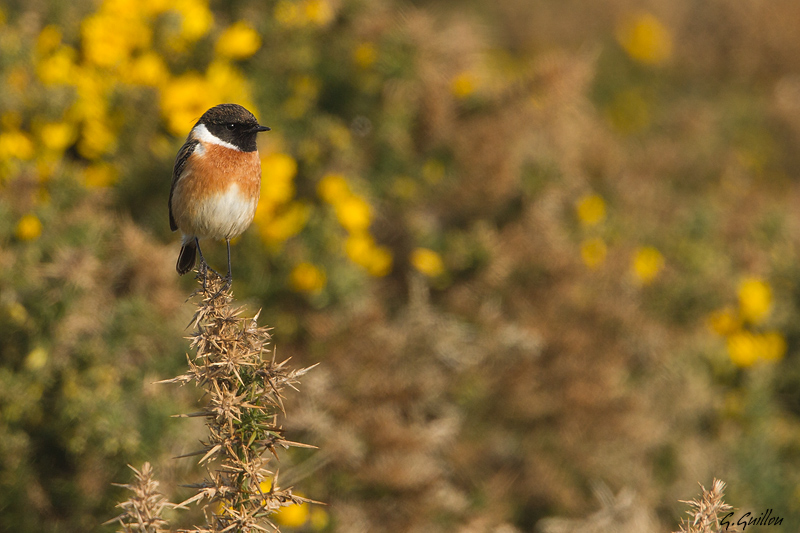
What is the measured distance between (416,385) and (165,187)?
2.20m

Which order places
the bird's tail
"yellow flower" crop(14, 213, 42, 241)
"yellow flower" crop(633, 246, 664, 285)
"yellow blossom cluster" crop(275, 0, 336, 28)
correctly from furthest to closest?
"yellow flower" crop(633, 246, 664, 285), "yellow blossom cluster" crop(275, 0, 336, 28), "yellow flower" crop(14, 213, 42, 241), the bird's tail

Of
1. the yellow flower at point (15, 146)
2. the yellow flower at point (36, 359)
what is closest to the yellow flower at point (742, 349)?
the yellow flower at point (36, 359)

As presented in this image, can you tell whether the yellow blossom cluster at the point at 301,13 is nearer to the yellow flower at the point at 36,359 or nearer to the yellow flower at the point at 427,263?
the yellow flower at the point at 427,263

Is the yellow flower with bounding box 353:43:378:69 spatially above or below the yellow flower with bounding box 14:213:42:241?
above

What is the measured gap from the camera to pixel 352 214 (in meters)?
5.27

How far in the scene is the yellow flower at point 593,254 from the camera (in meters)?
5.96

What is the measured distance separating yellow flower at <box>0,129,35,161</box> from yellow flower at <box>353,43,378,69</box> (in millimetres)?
2453

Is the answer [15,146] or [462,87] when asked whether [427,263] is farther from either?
[15,146]

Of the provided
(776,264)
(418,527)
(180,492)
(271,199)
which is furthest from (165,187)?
(776,264)

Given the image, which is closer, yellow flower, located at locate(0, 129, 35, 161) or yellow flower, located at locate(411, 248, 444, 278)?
yellow flower, located at locate(0, 129, 35, 161)

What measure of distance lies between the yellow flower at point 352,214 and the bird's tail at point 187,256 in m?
1.57

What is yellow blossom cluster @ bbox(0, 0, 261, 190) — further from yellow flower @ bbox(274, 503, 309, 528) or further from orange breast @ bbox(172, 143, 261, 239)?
yellow flower @ bbox(274, 503, 309, 528)

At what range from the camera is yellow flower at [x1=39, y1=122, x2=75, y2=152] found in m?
5.08

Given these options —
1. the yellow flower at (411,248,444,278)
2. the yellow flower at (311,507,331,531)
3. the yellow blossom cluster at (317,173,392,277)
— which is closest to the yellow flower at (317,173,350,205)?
the yellow blossom cluster at (317,173,392,277)
